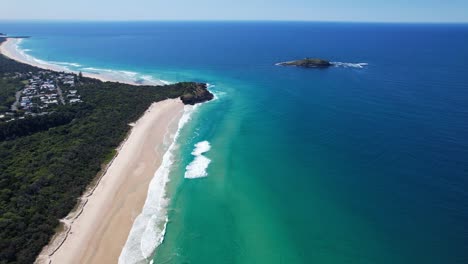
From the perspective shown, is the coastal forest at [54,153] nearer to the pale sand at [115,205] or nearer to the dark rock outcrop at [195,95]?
the dark rock outcrop at [195,95]

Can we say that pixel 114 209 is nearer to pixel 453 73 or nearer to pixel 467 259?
pixel 467 259

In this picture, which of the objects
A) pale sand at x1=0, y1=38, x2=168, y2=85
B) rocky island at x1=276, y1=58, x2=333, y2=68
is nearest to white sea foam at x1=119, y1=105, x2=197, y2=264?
pale sand at x1=0, y1=38, x2=168, y2=85

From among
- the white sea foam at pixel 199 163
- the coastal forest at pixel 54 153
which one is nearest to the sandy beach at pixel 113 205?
the coastal forest at pixel 54 153

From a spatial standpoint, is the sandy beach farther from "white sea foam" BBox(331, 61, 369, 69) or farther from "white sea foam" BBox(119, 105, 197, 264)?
"white sea foam" BBox(331, 61, 369, 69)

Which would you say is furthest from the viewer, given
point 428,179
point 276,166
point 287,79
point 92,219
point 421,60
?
point 421,60

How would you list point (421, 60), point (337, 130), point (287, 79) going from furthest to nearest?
point (421, 60)
point (287, 79)
point (337, 130)

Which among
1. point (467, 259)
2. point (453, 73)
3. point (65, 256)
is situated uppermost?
point (453, 73)

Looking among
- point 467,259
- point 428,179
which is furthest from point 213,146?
point 467,259
